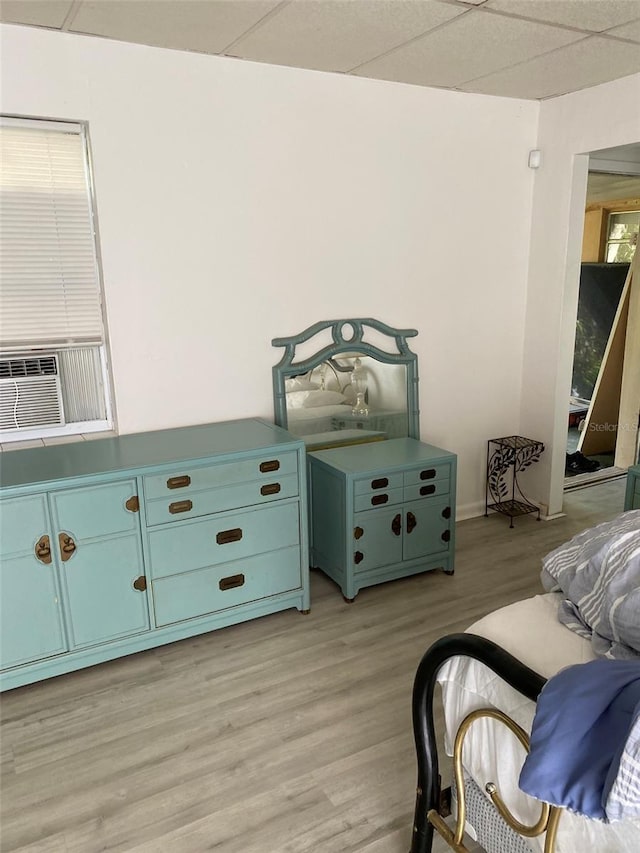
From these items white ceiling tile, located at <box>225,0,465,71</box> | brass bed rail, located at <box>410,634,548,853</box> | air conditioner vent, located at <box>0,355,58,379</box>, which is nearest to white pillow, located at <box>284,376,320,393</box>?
air conditioner vent, located at <box>0,355,58,379</box>

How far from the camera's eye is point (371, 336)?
137 inches

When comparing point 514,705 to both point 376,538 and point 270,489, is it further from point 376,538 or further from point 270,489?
point 376,538

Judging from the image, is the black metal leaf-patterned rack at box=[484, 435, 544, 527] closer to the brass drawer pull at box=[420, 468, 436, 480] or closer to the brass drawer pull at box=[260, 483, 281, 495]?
the brass drawer pull at box=[420, 468, 436, 480]

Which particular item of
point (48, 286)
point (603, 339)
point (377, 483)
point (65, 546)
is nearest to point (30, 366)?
point (48, 286)

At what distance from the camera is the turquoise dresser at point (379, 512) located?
3.02 metres

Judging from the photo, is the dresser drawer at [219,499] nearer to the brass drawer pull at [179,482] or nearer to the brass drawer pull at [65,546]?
the brass drawer pull at [179,482]

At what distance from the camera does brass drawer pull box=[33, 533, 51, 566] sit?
2.36 metres

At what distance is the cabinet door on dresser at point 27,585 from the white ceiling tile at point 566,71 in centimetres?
281

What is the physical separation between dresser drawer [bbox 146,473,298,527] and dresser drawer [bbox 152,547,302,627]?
246 mm

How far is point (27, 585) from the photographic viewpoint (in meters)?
2.37

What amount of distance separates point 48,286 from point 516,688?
7.68 ft

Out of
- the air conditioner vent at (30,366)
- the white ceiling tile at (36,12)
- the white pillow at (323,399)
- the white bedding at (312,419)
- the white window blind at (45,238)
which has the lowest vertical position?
the white bedding at (312,419)

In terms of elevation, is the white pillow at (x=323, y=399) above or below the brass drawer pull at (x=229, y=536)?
above

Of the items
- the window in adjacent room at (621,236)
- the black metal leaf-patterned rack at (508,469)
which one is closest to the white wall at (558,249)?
the black metal leaf-patterned rack at (508,469)
